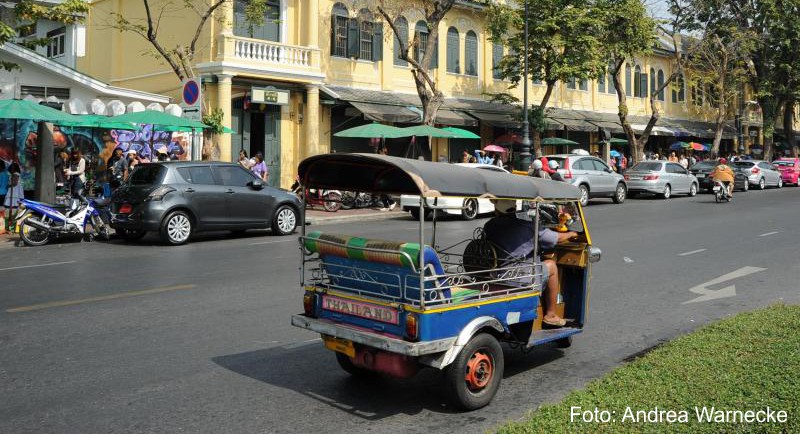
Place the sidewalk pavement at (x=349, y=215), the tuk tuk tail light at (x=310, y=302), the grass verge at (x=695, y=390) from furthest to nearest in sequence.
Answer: the sidewalk pavement at (x=349, y=215), the tuk tuk tail light at (x=310, y=302), the grass verge at (x=695, y=390)

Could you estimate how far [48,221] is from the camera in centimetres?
1484

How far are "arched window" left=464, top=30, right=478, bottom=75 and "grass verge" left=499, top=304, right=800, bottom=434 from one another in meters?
27.8

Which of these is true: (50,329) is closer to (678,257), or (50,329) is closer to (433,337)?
(433,337)

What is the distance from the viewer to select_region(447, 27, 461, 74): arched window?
32.2 m

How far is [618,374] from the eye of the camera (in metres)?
5.56

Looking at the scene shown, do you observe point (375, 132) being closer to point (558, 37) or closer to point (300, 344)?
point (558, 37)

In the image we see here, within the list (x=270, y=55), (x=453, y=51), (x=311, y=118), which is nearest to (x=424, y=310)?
(x=270, y=55)

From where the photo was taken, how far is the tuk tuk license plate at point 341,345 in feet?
17.7

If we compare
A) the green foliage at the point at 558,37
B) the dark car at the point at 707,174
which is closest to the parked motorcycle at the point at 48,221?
the green foliage at the point at 558,37

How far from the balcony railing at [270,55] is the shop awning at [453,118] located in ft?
17.8

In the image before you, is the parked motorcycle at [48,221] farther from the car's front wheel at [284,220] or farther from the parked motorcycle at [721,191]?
the parked motorcycle at [721,191]

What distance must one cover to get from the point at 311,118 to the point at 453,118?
20.4ft

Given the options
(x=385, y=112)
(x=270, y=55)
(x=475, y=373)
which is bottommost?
(x=475, y=373)

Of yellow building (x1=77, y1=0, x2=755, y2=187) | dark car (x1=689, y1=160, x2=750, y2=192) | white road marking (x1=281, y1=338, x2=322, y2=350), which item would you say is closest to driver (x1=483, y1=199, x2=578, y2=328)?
white road marking (x1=281, y1=338, x2=322, y2=350)
